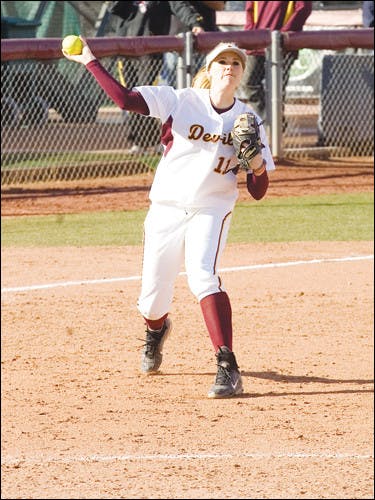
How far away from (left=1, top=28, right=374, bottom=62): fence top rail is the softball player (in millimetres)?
6867

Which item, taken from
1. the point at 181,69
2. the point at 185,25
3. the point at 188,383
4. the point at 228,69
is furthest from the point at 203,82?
the point at 185,25

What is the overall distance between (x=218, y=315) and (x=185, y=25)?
29.8ft

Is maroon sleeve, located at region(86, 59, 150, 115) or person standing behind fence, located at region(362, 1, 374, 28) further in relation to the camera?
person standing behind fence, located at region(362, 1, 374, 28)

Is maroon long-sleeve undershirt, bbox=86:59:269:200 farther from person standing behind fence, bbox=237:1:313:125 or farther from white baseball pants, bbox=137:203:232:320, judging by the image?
person standing behind fence, bbox=237:1:313:125

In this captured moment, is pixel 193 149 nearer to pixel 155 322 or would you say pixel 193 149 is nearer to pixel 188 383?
pixel 155 322

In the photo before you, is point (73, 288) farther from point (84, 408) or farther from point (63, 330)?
point (84, 408)

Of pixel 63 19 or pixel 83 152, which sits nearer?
pixel 83 152

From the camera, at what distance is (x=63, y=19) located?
20672mm

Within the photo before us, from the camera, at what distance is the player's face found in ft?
18.9

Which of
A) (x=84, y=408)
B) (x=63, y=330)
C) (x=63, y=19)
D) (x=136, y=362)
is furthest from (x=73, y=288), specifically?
(x=63, y=19)

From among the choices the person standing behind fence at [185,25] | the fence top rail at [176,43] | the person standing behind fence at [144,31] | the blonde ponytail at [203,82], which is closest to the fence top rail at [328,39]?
the fence top rail at [176,43]

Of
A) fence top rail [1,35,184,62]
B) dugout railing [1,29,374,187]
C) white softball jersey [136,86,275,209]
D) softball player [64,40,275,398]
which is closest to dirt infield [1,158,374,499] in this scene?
softball player [64,40,275,398]

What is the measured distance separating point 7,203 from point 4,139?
253 centimetres

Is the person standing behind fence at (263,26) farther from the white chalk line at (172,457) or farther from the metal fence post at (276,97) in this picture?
the white chalk line at (172,457)
